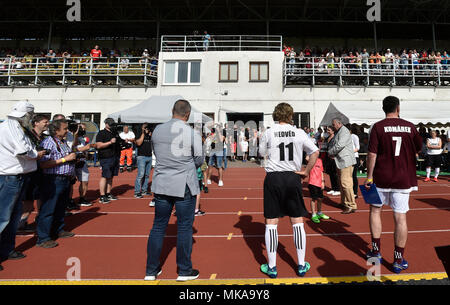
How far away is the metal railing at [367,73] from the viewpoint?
1666 cm

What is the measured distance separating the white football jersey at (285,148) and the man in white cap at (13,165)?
10.7 ft

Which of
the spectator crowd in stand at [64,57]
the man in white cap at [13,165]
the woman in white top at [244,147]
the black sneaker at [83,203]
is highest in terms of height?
the spectator crowd in stand at [64,57]

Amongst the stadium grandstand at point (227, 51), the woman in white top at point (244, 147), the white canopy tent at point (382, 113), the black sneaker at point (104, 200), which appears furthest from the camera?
the stadium grandstand at point (227, 51)

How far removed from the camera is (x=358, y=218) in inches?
214

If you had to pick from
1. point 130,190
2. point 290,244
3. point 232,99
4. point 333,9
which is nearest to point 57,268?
point 290,244

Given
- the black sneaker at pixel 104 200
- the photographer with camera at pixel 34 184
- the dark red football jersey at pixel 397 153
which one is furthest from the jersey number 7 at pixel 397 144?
the black sneaker at pixel 104 200

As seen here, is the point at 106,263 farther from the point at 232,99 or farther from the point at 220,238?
the point at 232,99

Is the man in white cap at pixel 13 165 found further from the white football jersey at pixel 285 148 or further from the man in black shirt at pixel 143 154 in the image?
the man in black shirt at pixel 143 154

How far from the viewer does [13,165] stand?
3.32 meters

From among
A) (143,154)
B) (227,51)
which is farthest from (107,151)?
(227,51)

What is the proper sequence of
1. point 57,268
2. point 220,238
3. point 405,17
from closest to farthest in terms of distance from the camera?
point 57,268, point 220,238, point 405,17

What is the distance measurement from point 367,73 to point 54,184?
1885 cm

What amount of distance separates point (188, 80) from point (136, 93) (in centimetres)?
403

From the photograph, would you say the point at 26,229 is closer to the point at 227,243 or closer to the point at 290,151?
the point at 227,243
